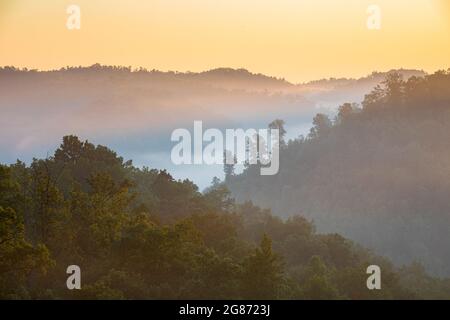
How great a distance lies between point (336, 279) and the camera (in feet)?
267

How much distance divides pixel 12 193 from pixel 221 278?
14.2 metres

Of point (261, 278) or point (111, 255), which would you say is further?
Result: point (111, 255)

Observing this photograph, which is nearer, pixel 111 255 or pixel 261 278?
pixel 261 278

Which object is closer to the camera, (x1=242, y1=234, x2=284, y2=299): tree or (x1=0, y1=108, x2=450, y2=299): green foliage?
(x1=0, y1=108, x2=450, y2=299): green foliage

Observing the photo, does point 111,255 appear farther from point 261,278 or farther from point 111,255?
point 261,278

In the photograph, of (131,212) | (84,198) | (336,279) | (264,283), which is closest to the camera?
(264,283)

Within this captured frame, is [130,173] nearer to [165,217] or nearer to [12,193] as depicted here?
[165,217]

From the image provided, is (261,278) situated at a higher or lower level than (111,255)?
lower

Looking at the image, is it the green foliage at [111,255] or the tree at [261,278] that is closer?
the green foliage at [111,255]

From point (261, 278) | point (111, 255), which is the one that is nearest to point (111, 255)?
point (111, 255)

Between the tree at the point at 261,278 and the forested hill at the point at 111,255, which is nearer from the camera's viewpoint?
the forested hill at the point at 111,255

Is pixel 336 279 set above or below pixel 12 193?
below
